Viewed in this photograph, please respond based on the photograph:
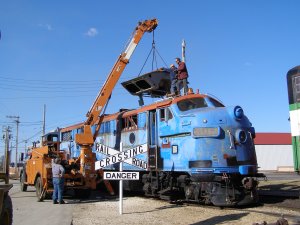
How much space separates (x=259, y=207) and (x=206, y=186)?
178cm

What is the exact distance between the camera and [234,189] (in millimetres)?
12641

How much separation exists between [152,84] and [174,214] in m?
7.09

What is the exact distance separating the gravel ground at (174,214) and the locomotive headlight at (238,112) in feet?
9.68

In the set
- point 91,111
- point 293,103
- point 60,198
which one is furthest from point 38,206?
point 293,103

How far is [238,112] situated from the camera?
13281mm

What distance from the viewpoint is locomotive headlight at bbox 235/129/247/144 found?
12985 mm

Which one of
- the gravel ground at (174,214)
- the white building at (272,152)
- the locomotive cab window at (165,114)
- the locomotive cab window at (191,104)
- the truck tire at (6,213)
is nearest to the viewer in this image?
the truck tire at (6,213)

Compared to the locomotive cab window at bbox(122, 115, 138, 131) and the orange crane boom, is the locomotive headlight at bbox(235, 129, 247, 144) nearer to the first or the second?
the locomotive cab window at bbox(122, 115, 138, 131)

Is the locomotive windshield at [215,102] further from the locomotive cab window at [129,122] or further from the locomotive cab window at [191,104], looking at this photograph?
the locomotive cab window at [129,122]

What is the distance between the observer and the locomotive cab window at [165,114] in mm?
14351

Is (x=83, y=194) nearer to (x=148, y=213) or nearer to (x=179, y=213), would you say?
(x=148, y=213)

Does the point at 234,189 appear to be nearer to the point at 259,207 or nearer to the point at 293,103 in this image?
the point at 259,207

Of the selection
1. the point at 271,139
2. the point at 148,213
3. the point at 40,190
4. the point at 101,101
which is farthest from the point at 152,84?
the point at 271,139

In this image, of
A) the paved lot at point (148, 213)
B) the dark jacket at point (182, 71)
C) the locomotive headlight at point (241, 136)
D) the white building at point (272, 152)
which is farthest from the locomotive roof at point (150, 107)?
the white building at point (272, 152)
